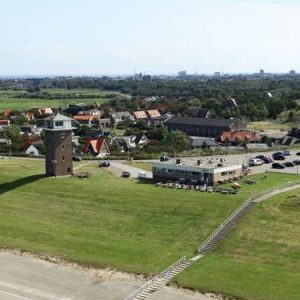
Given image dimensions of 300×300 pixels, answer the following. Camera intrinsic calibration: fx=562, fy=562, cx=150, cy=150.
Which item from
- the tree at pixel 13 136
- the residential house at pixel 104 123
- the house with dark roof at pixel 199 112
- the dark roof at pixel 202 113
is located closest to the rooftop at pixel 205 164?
the tree at pixel 13 136

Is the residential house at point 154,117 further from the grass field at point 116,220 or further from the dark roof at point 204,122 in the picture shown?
the grass field at point 116,220

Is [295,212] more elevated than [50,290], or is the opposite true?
[295,212]

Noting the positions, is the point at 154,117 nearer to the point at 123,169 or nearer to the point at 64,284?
the point at 123,169

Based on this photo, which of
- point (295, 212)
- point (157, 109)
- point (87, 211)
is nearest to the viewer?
point (295, 212)

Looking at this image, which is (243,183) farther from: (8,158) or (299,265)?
(8,158)

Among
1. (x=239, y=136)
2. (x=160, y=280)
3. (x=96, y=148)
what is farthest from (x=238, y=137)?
(x=160, y=280)

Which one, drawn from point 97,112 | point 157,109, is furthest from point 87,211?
point 157,109
